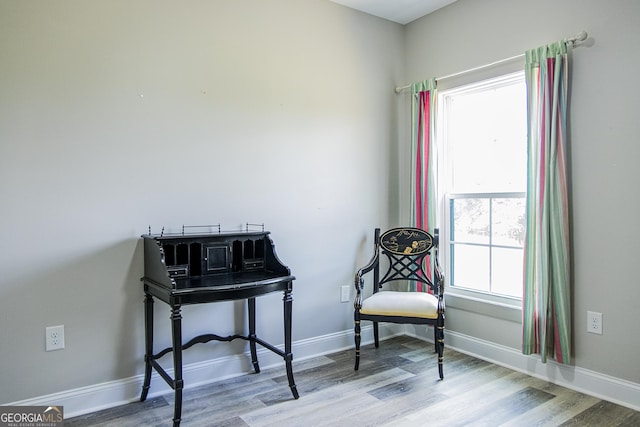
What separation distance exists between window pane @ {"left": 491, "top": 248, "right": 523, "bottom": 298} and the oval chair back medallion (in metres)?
0.47

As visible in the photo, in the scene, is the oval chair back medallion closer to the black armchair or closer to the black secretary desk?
the black armchair

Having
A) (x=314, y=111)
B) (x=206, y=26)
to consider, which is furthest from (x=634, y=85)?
(x=206, y=26)

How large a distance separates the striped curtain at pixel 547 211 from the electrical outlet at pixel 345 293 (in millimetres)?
1259

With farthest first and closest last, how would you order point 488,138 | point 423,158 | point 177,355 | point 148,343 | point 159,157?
1. point 423,158
2. point 488,138
3. point 159,157
4. point 148,343
5. point 177,355

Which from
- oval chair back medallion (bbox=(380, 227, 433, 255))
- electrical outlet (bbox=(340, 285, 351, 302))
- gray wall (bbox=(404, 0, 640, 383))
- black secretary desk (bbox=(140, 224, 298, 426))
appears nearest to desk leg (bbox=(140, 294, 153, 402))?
black secretary desk (bbox=(140, 224, 298, 426))

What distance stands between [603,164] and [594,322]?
2.98 ft

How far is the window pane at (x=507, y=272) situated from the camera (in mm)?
3014

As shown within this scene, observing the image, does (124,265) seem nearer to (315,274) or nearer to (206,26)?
(315,274)

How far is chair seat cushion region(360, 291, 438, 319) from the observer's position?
282 centimetres

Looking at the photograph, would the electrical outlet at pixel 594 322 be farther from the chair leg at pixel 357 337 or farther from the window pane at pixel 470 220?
the chair leg at pixel 357 337

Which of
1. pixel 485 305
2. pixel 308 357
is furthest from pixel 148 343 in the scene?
pixel 485 305

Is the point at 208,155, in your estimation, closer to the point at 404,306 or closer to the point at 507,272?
the point at 404,306

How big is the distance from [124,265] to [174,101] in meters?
1.00

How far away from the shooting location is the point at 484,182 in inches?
128
